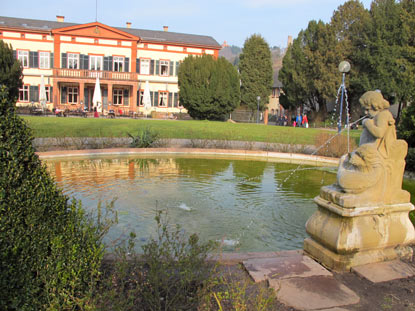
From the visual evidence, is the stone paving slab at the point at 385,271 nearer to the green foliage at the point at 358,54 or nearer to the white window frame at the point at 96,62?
the green foliage at the point at 358,54

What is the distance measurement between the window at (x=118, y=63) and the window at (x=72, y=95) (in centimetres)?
530

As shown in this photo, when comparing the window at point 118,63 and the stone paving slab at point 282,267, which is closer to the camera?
the stone paving slab at point 282,267

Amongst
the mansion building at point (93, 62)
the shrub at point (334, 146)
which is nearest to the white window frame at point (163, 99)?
the mansion building at point (93, 62)

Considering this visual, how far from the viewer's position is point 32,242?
2598mm

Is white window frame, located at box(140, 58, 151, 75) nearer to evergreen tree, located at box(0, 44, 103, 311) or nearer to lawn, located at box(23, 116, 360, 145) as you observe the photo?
lawn, located at box(23, 116, 360, 145)

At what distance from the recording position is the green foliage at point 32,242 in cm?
245

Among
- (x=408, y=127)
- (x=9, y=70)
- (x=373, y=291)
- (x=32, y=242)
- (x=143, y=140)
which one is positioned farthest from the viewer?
(x=9, y=70)

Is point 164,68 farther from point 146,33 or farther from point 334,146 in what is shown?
point 334,146

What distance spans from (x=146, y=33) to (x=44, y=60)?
12.8m

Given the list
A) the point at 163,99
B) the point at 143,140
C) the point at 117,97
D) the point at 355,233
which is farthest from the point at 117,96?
the point at 355,233

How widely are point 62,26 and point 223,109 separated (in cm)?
2229

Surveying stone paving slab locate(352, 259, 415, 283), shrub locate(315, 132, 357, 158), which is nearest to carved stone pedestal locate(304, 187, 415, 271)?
stone paving slab locate(352, 259, 415, 283)

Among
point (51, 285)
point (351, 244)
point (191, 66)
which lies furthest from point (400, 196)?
point (191, 66)

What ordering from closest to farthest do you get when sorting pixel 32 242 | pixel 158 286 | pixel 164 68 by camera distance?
pixel 32 242
pixel 158 286
pixel 164 68
